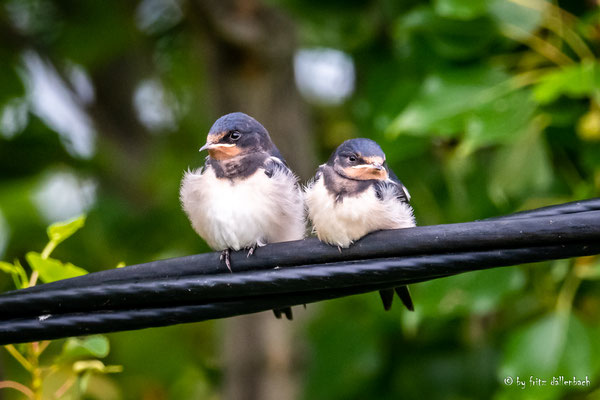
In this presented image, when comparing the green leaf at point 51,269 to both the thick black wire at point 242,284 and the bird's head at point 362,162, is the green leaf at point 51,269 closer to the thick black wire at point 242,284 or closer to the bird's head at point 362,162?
the thick black wire at point 242,284

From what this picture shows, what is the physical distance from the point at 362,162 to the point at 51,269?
854 mm

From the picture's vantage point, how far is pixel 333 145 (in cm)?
527

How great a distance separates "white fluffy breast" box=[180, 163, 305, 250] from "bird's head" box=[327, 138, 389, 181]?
279mm

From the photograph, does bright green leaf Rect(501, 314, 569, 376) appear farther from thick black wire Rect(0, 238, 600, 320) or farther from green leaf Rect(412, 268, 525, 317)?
thick black wire Rect(0, 238, 600, 320)

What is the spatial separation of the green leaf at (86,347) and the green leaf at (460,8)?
1612 millimetres

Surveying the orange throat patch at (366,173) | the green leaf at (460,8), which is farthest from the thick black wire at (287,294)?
the green leaf at (460,8)

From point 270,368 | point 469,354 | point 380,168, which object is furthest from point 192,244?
point 380,168

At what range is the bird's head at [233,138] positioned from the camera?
2449 millimetres

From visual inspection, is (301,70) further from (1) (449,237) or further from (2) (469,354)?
(1) (449,237)

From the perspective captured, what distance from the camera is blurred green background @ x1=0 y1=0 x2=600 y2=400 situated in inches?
114

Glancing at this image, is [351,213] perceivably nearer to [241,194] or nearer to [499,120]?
[241,194]

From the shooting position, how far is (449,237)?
1657mm

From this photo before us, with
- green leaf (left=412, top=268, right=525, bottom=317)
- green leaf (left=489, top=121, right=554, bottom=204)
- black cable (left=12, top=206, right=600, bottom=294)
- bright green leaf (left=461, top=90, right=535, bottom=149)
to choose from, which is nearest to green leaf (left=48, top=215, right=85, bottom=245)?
black cable (left=12, top=206, right=600, bottom=294)

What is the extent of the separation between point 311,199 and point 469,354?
1933 millimetres
